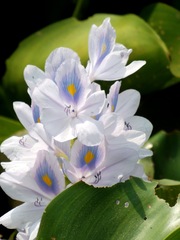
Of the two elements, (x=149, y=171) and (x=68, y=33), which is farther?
(x=68, y=33)

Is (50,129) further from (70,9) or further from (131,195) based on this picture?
(70,9)

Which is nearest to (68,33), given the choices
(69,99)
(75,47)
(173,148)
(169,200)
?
(75,47)

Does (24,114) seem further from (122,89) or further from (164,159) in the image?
(122,89)

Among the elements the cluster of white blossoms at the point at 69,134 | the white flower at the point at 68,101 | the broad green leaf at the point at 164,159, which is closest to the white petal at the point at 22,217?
the cluster of white blossoms at the point at 69,134

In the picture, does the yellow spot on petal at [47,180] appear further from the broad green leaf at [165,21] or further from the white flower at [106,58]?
the broad green leaf at [165,21]

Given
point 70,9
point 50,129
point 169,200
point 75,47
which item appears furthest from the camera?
point 70,9
